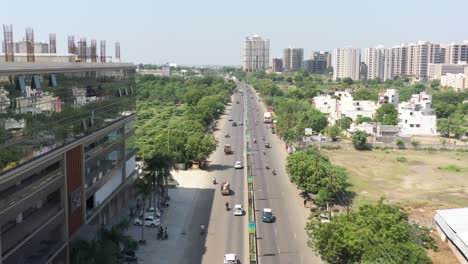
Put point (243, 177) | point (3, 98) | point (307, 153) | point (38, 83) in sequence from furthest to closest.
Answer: point (243, 177) < point (307, 153) < point (38, 83) < point (3, 98)

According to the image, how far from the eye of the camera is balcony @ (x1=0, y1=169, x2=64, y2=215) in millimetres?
24267

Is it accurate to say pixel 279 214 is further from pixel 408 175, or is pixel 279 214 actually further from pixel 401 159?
pixel 401 159

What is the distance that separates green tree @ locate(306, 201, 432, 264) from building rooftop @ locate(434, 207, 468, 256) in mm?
4973

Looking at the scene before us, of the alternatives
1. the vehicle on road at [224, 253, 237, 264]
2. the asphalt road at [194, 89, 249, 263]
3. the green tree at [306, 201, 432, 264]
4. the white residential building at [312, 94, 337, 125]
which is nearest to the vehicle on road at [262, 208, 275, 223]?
the asphalt road at [194, 89, 249, 263]

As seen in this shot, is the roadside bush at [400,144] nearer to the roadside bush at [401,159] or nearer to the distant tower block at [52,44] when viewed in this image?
the roadside bush at [401,159]

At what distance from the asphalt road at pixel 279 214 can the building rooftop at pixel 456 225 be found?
10952 millimetres

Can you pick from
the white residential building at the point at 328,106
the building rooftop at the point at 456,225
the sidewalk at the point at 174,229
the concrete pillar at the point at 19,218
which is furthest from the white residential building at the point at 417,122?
the concrete pillar at the point at 19,218

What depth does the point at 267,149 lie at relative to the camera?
84.0 meters

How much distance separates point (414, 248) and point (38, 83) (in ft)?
77.0

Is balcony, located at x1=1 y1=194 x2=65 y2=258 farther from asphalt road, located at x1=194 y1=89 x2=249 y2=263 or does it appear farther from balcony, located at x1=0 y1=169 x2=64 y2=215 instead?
asphalt road, located at x1=194 y1=89 x2=249 y2=263

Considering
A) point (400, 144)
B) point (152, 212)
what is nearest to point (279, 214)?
point (152, 212)

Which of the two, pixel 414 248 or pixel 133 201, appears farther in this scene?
pixel 133 201

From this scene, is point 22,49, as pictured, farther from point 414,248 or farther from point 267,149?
point 267,149

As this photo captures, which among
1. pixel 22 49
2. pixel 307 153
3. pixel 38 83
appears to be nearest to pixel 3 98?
pixel 38 83
